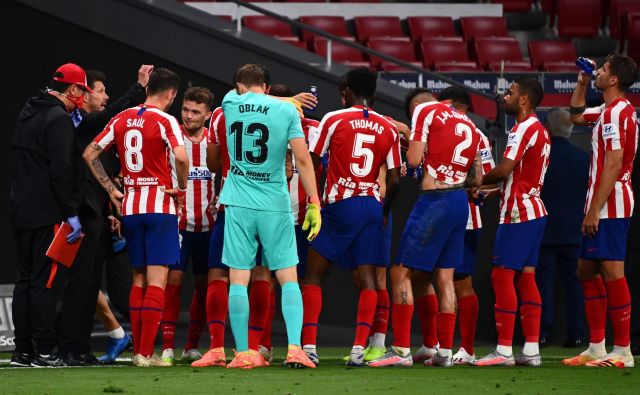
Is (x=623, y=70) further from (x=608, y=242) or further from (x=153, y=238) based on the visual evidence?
(x=153, y=238)

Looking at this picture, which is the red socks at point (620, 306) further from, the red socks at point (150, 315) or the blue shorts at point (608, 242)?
the red socks at point (150, 315)

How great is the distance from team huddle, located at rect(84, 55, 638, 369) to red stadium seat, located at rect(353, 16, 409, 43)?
28.7ft

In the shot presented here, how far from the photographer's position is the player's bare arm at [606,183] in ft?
27.4

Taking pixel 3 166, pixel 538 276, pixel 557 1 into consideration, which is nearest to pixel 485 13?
pixel 557 1

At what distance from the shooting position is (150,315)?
8.27m

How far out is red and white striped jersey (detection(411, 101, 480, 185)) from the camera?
8344 millimetres

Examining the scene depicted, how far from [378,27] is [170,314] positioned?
9259 millimetres

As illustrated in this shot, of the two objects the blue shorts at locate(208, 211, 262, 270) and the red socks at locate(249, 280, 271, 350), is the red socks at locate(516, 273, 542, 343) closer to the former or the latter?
the red socks at locate(249, 280, 271, 350)

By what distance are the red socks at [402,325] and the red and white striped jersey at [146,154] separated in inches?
67.5

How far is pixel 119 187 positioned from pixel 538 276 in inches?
164

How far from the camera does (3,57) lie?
11242 millimetres

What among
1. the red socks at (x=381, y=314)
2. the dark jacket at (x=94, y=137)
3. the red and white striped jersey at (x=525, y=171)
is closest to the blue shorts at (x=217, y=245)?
the dark jacket at (x=94, y=137)

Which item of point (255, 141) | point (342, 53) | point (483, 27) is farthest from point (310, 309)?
point (483, 27)

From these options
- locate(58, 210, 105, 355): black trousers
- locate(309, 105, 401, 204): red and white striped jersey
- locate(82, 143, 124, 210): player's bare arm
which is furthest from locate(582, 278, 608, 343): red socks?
locate(58, 210, 105, 355): black trousers
